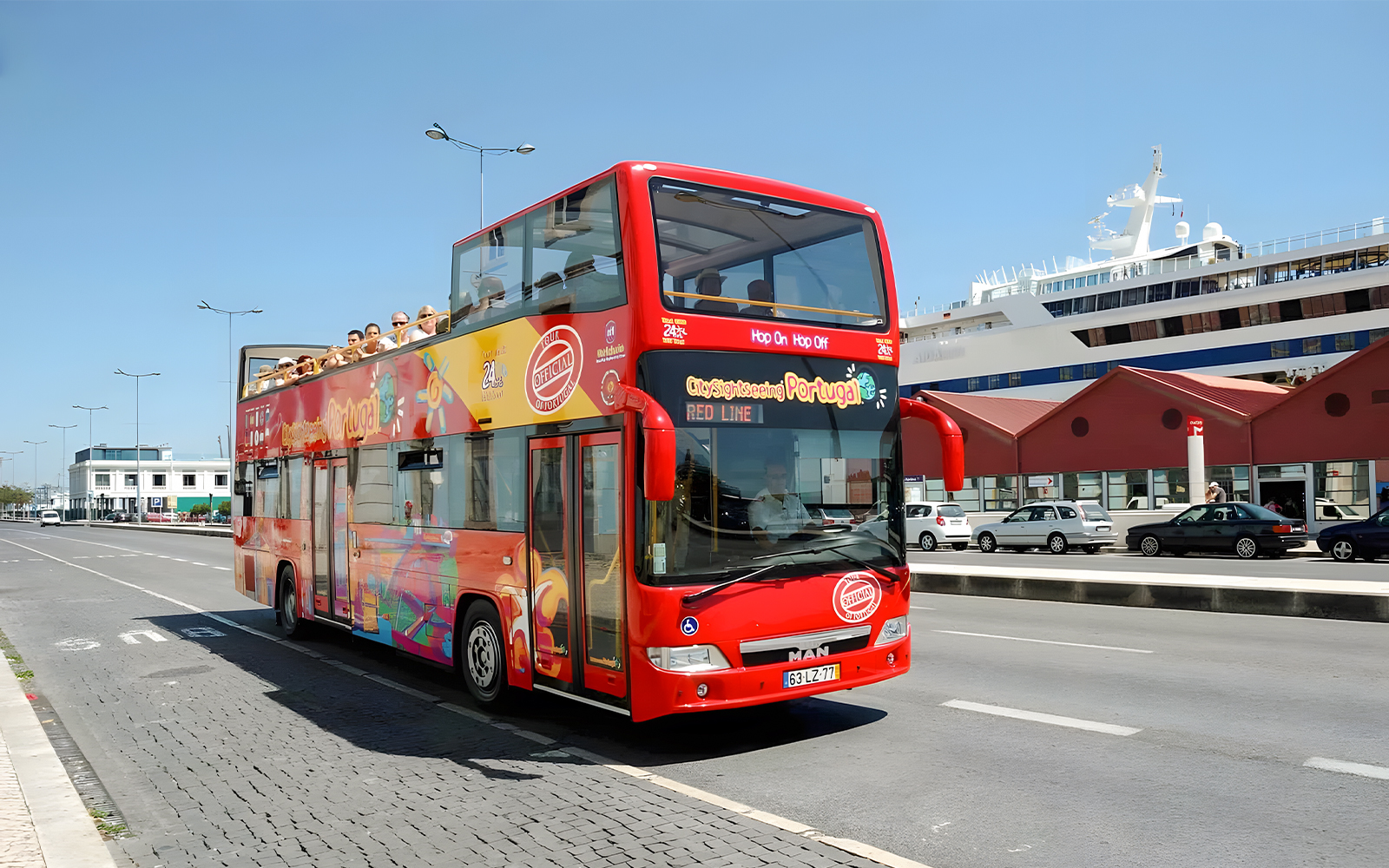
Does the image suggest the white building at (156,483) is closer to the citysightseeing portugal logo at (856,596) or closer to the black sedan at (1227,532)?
the black sedan at (1227,532)

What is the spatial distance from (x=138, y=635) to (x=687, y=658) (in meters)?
10.9

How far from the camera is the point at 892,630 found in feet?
24.4

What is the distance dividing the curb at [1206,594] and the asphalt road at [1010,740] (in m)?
0.48

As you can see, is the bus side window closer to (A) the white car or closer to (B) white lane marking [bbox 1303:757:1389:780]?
(B) white lane marking [bbox 1303:757:1389:780]

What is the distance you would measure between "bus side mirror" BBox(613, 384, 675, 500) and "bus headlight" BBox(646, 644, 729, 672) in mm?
973

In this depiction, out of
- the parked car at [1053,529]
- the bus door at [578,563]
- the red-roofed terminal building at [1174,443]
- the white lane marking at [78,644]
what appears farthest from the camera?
the red-roofed terminal building at [1174,443]

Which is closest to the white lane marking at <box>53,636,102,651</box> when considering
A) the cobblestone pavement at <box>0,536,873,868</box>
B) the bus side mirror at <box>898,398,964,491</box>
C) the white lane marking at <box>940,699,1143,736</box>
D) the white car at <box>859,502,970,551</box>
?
the cobblestone pavement at <box>0,536,873,868</box>

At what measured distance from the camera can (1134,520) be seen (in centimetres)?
3528

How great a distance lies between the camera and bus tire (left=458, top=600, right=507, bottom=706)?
8250mm

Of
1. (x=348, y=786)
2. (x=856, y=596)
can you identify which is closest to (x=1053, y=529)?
(x=856, y=596)

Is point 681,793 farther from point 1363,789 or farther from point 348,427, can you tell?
point 348,427

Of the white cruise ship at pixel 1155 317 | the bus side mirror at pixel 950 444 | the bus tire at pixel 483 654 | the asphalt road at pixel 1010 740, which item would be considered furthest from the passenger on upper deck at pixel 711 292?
the white cruise ship at pixel 1155 317

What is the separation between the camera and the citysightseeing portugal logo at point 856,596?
7.07 meters

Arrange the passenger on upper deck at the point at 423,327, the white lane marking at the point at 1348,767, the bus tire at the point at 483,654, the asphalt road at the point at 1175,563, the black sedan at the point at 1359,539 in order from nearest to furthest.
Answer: the white lane marking at the point at 1348,767
the bus tire at the point at 483,654
the passenger on upper deck at the point at 423,327
the asphalt road at the point at 1175,563
the black sedan at the point at 1359,539
